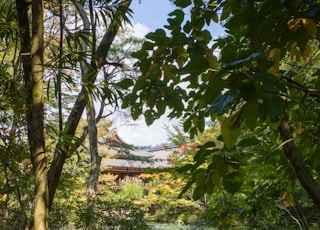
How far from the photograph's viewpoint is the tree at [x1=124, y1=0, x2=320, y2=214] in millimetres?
425

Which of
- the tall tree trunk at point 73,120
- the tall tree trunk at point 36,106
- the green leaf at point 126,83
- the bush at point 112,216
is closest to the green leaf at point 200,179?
the green leaf at point 126,83

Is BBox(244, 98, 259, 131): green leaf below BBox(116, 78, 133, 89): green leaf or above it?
below

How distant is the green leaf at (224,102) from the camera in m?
0.39

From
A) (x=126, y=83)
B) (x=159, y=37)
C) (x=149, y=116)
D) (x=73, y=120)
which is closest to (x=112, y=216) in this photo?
(x=73, y=120)

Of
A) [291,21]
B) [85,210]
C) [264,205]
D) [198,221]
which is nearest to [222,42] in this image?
[291,21]

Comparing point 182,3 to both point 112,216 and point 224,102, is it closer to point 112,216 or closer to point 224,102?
point 224,102

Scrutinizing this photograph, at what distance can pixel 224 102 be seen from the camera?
40 cm

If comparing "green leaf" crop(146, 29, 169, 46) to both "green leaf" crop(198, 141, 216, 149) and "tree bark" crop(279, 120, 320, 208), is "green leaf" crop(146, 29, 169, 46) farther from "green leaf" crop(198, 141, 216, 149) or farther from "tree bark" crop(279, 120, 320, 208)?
"tree bark" crop(279, 120, 320, 208)

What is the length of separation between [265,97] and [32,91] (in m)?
1.09

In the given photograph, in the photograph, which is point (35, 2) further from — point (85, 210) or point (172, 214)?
point (172, 214)

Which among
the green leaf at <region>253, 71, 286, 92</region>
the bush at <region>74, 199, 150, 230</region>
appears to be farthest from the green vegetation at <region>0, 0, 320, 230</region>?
the bush at <region>74, 199, 150, 230</region>

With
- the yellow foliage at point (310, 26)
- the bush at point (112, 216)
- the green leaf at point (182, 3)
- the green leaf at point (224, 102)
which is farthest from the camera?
the bush at point (112, 216)

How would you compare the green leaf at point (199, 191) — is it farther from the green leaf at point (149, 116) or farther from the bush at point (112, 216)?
the bush at point (112, 216)

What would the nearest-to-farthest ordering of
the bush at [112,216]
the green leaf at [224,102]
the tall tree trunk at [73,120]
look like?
1. the green leaf at [224,102]
2. the tall tree trunk at [73,120]
3. the bush at [112,216]
